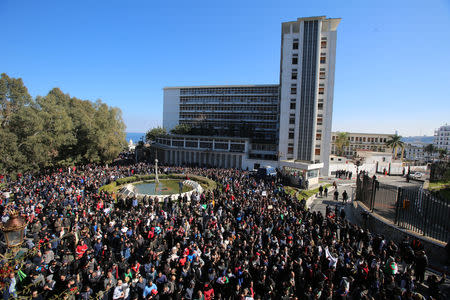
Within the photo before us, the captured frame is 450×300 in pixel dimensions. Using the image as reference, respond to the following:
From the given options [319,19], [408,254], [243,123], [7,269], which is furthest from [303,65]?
[7,269]

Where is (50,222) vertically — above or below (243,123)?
below

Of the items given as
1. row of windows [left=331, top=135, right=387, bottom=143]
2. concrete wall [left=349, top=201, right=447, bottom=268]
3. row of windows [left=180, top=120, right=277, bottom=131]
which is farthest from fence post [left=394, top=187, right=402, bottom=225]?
row of windows [left=331, top=135, right=387, bottom=143]

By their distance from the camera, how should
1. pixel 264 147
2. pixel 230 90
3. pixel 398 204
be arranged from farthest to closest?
1. pixel 230 90
2. pixel 264 147
3. pixel 398 204

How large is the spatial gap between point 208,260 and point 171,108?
199ft

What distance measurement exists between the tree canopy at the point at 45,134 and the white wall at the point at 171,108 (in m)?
25.5

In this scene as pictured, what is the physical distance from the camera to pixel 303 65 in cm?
4031

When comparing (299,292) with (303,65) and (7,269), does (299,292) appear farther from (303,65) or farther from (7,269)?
(303,65)

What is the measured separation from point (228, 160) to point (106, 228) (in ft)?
107

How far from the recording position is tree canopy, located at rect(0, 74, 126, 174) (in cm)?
2562

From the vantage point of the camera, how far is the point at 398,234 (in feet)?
38.5

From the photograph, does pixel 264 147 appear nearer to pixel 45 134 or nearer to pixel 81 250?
pixel 45 134

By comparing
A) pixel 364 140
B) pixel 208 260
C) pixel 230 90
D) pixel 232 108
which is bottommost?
pixel 208 260

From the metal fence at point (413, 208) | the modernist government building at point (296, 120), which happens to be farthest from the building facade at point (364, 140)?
the metal fence at point (413, 208)

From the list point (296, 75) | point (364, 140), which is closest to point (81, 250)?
point (296, 75)
